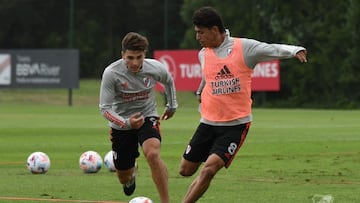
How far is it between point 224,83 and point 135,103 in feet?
5.53

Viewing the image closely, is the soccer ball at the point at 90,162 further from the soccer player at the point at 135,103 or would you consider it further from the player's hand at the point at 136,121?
the player's hand at the point at 136,121

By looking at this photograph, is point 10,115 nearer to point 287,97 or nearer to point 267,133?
point 267,133

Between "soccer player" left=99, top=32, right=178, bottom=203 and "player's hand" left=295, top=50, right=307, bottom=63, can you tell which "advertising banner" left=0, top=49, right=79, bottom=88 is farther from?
"player's hand" left=295, top=50, right=307, bottom=63

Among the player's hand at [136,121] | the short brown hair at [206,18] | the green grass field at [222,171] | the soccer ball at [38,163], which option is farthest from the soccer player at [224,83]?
the soccer ball at [38,163]

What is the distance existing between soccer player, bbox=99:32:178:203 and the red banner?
36.9m

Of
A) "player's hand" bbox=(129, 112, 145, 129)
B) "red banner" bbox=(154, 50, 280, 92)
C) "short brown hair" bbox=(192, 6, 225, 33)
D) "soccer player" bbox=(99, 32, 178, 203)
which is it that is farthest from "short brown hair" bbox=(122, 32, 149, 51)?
"red banner" bbox=(154, 50, 280, 92)

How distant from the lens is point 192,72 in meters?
51.3

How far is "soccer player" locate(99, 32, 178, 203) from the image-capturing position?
41.6 feet

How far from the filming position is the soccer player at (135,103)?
1269cm

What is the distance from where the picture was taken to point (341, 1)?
5609 cm

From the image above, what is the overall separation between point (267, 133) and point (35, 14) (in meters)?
45.2

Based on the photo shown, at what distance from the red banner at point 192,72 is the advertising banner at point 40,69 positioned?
4.40m

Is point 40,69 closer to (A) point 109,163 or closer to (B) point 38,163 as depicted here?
(A) point 109,163

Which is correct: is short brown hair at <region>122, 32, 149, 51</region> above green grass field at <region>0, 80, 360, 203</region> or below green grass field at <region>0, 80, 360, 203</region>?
above
